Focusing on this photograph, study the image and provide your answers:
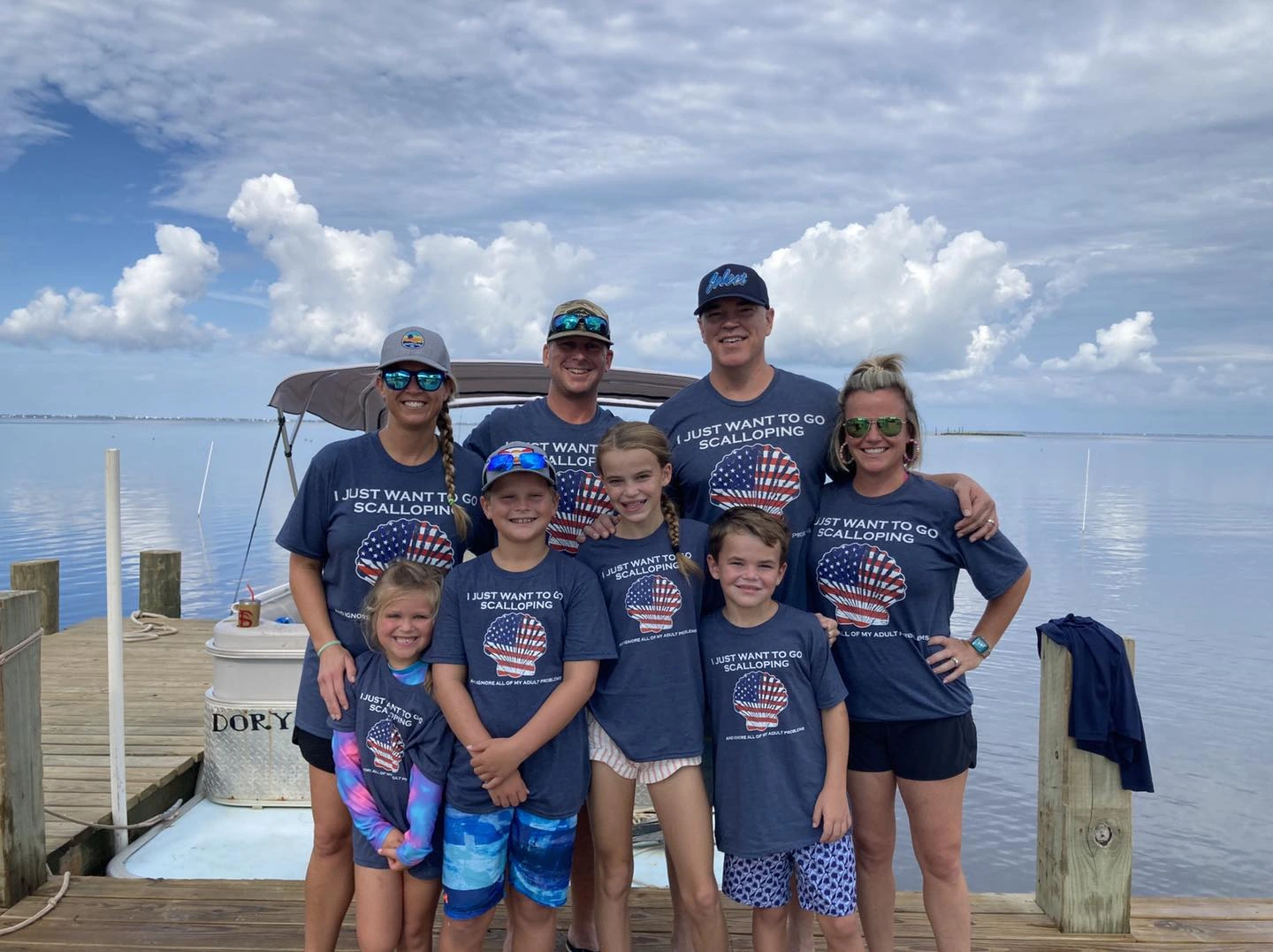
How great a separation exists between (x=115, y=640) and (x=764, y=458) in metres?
3.19

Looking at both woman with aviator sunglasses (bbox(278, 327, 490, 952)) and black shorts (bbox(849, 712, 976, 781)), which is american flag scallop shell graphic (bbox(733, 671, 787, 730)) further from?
woman with aviator sunglasses (bbox(278, 327, 490, 952))

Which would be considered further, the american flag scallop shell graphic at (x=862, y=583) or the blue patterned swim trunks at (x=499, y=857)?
the american flag scallop shell graphic at (x=862, y=583)

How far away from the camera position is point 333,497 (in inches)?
105

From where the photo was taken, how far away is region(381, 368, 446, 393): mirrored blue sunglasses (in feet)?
8.55

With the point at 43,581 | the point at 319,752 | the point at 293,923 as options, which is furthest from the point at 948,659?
the point at 43,581

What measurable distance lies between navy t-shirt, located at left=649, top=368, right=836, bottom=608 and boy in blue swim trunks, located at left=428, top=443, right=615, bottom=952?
19.7 inches

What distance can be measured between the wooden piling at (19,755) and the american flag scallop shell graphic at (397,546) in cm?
170

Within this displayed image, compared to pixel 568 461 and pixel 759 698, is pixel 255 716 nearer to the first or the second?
pixel 568 461

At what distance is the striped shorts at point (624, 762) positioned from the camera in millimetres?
2547

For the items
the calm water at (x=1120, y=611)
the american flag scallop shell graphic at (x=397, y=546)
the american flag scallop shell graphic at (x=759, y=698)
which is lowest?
the calm water at (x=1120, y=611)

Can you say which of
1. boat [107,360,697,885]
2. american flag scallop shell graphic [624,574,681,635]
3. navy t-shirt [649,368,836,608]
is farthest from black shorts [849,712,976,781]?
boat [107,360,697,885]

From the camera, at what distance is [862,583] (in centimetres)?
267

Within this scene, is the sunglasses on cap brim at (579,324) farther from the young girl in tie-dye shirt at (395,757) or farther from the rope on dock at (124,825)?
the rope on dock at (124,825)

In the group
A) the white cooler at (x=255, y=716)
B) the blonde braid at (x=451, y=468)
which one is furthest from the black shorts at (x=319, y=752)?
the white cooler at (x=255, y=716)
